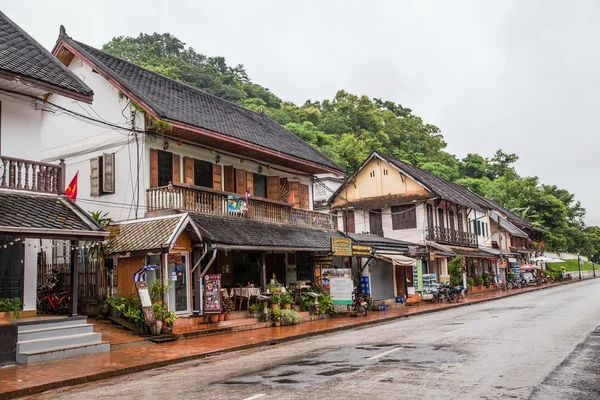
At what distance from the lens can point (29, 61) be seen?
13.7 metres

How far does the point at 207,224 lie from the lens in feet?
57.2

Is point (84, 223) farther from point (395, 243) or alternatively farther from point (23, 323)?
Answer: point (395, 243)

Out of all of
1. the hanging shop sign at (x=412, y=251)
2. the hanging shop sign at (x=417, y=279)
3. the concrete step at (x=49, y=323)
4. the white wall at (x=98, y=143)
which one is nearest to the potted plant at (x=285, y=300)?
the white wall at (x=98, y=143)

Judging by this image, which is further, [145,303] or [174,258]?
[174,258]

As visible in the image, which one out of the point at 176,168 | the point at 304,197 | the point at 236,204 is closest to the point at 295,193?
the point at 304,197

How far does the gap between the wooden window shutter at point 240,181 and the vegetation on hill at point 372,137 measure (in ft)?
91.6

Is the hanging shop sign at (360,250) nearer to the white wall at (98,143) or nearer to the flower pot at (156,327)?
the white wall at (98,143)

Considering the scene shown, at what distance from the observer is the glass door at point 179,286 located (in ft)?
54.3

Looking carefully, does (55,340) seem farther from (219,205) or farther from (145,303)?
(219,205)

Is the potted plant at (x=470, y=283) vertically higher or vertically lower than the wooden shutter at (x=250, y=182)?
lower

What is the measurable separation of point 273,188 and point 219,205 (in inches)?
170

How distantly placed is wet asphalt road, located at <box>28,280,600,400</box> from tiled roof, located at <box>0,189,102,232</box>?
385cm

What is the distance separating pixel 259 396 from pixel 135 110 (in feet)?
42.7

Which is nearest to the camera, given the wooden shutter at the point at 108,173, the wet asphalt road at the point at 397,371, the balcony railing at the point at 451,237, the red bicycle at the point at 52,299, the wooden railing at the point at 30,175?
the wet asphalt road at the point at 397,371
